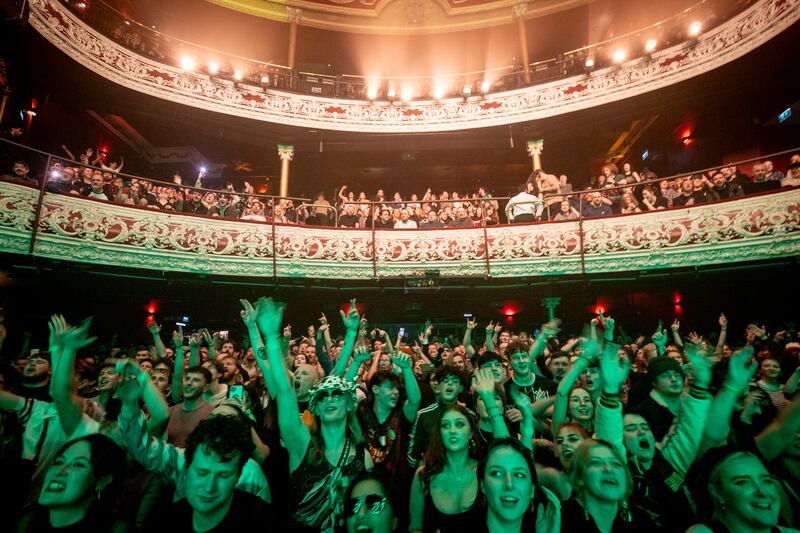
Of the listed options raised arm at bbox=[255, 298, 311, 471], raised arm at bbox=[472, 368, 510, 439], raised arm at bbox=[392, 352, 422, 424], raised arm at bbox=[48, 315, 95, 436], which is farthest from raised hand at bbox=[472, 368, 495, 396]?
raised arm at bbox=[48, 315, 95, 436]

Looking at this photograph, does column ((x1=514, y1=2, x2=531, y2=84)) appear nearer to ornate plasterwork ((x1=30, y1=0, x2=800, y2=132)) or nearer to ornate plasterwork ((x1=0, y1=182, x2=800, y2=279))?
ornate plasterwork ((x1=30, y1=0, x2=800, y2=132))

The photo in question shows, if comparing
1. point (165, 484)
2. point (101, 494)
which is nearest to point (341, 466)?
point (165, 484)

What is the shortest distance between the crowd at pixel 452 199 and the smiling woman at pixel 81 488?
856cm

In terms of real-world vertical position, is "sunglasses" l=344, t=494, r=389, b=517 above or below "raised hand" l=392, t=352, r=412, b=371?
below

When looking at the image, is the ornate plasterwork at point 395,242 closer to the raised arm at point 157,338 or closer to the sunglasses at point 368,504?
the raised arm at point 157,338

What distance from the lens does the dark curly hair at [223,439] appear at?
6.23 feet

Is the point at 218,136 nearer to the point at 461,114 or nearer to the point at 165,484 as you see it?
the point at 461,114

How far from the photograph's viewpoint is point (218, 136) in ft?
46.8

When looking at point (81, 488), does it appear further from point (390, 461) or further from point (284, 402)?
point (390, 461)

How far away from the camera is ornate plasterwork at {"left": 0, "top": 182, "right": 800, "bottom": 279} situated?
863cm

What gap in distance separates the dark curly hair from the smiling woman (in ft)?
1.31

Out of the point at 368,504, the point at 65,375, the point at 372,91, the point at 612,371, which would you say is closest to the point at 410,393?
the point at 368,504

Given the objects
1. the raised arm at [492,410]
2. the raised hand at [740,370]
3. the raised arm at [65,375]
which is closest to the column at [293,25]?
the raised arm at [65,375]

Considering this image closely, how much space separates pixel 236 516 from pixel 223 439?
13.5 inches
